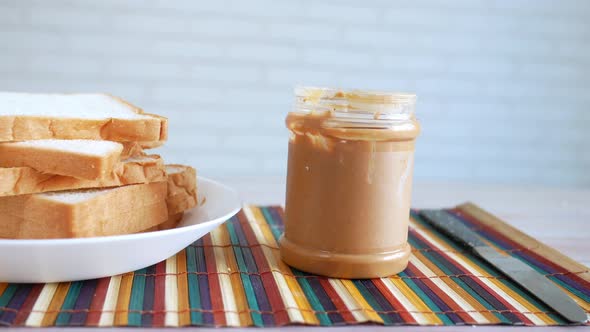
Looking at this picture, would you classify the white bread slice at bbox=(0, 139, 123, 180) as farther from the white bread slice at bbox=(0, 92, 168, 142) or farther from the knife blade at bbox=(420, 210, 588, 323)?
the knife blade at bbox=(420, 210, 588, 323)

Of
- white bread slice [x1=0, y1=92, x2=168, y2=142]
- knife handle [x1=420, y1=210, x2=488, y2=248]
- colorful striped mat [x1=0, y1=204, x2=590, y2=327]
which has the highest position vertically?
white bread slice [x1=0, y1=92, x2=168, y2=142]

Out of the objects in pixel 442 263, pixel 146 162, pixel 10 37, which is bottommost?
pixel 442 263

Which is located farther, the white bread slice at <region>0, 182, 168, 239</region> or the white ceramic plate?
the white bread slice at <region>0, 182, 168, 239</region>

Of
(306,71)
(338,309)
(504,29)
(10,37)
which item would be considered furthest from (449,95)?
(338,309)

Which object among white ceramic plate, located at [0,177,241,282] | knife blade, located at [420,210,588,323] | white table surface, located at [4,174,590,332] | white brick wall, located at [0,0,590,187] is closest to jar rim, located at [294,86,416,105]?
white ceramic plate, located at [0,177,241,282]

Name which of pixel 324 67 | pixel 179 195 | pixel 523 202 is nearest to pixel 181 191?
pixel 179 195

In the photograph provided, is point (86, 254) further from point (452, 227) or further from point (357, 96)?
point (452, 227)

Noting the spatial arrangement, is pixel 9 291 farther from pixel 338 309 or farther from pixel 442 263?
pixel 442 263
